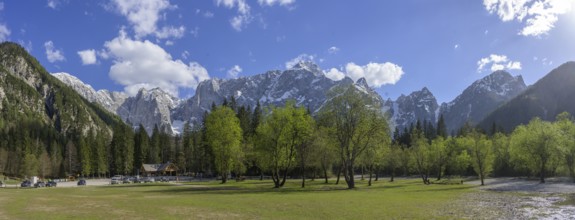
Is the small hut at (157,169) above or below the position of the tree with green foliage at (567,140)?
below

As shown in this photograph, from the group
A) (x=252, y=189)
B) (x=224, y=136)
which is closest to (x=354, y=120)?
(x=252, y=189)

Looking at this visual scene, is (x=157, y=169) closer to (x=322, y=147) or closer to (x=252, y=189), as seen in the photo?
(x=322, y=147)

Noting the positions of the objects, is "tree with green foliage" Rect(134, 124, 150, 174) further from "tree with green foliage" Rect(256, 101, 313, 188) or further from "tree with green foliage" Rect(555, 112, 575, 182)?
"tree with green foliage" Rect(555, 112, 575, 182)

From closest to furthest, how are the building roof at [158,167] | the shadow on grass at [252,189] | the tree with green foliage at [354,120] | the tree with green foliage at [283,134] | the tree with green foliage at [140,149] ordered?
1. the shadow on grass at [252,189]
2. the tree with green foliage at [354,120]
3. the tree with green foliage at [283,134]
4. the building roof at [158,167]
5. the tree with green foliage at [140,149]

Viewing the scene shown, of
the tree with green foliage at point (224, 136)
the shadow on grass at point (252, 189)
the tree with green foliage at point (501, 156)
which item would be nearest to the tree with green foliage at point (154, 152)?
the tree with green foliage at point (224, 136)

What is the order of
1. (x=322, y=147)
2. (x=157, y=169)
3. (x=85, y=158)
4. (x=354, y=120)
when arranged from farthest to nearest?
(x=157, y=169), (x=85, y=158), (x=322, y=147), (x=354, y=120)

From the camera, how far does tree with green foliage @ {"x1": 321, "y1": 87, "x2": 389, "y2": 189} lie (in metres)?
61.8

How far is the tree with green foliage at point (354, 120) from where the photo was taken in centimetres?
6178

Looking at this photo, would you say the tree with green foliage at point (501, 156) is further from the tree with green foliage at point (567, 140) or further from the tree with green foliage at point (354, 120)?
the tree with green foliage at point (354, 120)

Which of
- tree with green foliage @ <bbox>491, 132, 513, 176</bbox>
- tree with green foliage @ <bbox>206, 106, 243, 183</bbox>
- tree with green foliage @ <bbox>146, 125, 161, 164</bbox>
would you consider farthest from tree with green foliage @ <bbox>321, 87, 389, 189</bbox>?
tree with green foliage @ <bbox>146, 125, 161, 164</bbox>

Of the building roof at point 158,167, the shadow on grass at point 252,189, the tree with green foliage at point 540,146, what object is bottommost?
the shadow on grass at point 252,189

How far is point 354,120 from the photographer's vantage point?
2453 inches

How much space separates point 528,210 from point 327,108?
1477 inches

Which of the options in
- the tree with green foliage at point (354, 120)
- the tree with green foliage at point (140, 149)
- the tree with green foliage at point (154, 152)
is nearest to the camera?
the tree with green foliage at point (354, 120)
